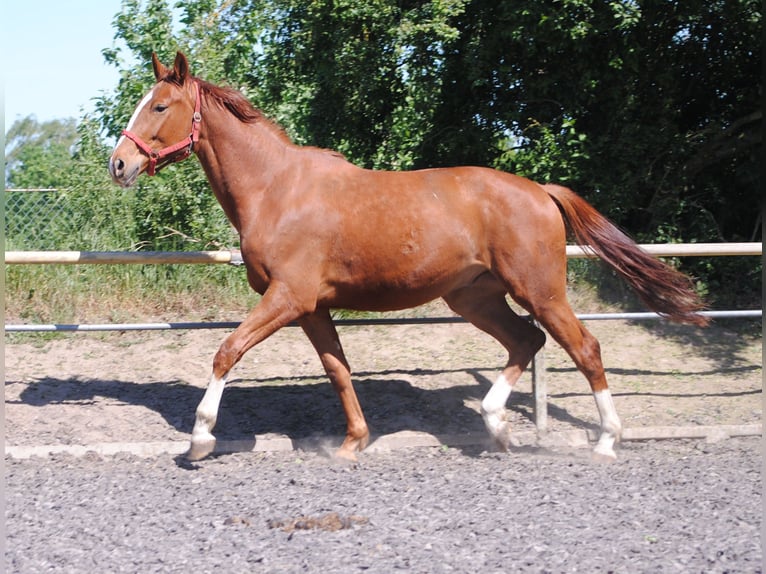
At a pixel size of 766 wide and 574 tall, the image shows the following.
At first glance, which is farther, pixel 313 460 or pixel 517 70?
pixel 517 70

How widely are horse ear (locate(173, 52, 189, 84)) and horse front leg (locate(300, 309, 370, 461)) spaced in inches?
69.9

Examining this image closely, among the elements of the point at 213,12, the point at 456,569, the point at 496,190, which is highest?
the point at 213,12

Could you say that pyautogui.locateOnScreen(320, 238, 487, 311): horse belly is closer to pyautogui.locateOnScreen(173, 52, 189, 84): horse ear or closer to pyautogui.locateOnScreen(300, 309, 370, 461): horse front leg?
pyautogui.locateOnScreen(300, 309, 370, 461): horse front leg

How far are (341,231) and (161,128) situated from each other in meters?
1.34

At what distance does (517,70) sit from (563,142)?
1.05 m

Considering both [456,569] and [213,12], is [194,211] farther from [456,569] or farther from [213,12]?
[456,569]

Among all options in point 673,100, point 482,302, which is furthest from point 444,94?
point 482,302

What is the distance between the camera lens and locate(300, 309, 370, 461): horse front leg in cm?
558

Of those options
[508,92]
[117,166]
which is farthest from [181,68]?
[508,92]

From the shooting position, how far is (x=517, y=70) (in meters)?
8.98

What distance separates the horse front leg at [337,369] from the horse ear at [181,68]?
178 cm

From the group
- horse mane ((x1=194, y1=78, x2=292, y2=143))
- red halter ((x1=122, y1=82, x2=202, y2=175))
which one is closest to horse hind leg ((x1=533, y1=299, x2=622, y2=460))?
horse mane ((x1=194, y1=78, x2=292, y2=143))

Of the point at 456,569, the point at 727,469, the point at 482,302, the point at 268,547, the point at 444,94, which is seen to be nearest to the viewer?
the point at 456,569

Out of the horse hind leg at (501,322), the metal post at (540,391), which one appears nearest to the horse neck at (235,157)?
the horse hind leg at (501,322)
